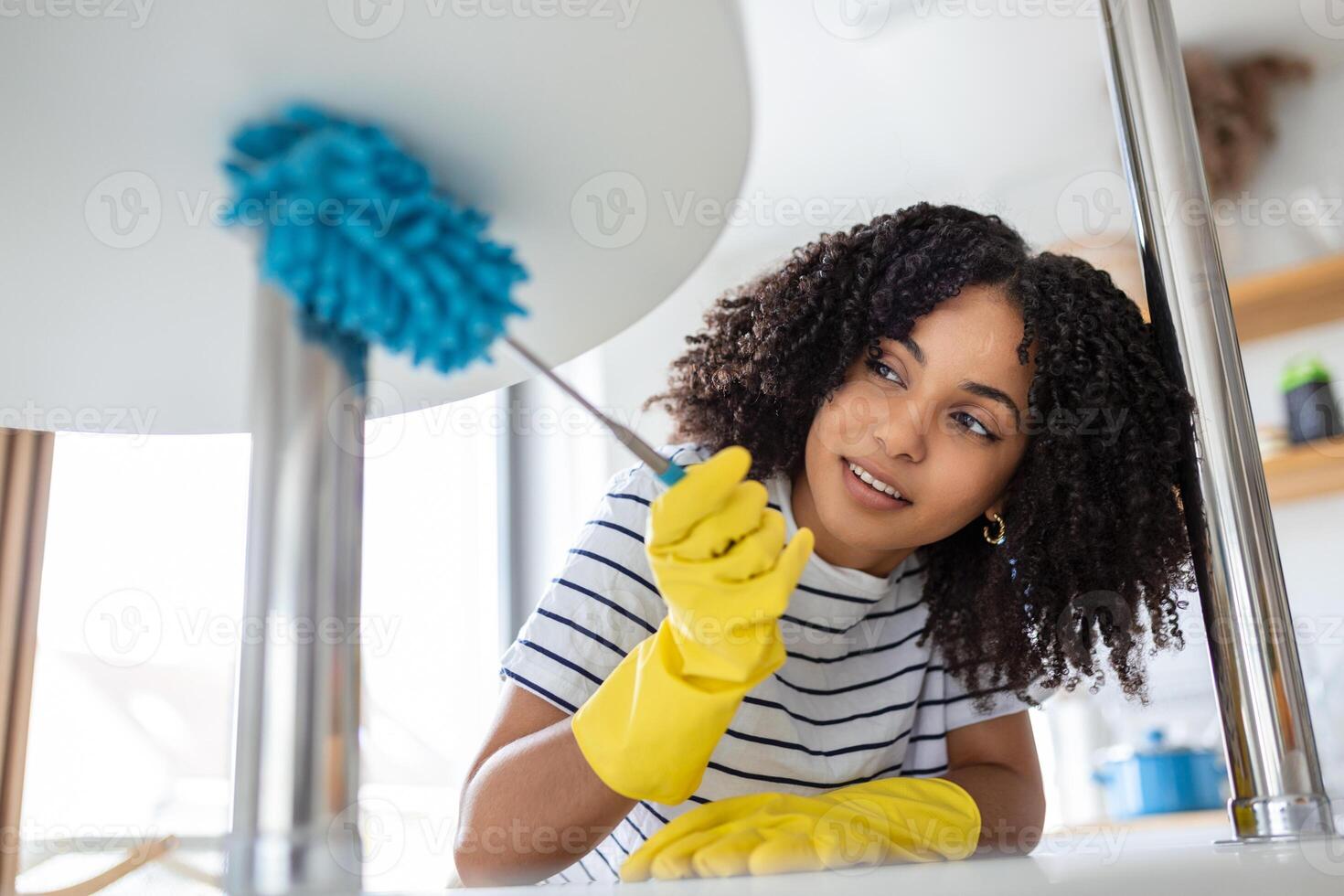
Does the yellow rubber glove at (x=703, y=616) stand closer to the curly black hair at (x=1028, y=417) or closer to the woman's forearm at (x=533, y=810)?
the woman's forearm at (x=533, y=810)

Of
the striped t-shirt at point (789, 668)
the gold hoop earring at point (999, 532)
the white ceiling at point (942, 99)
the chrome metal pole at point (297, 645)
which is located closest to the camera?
the chrome metal pole at point (297, 645)

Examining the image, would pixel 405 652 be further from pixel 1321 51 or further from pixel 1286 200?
pixel 1321 51

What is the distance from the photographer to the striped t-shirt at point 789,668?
0.83 m

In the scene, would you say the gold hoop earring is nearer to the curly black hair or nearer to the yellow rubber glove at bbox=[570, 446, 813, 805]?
the curly black hair

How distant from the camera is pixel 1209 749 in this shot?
2.29 m

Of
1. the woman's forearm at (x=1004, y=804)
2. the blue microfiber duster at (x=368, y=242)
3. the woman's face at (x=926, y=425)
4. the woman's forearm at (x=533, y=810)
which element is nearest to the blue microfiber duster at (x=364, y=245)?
the blue microfiber duster at (x=368, y=242)

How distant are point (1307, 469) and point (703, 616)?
210 centimetres

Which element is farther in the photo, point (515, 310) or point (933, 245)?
point (933, 245)

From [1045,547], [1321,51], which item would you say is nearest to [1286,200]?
[1321,51]

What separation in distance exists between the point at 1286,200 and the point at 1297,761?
2.17 meters

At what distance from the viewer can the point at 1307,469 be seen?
2.17m

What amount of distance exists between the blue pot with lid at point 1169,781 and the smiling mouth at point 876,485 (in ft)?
5.63

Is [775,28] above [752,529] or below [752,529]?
above

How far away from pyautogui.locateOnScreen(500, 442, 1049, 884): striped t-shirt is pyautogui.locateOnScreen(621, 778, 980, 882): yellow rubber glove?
0.17 metres
